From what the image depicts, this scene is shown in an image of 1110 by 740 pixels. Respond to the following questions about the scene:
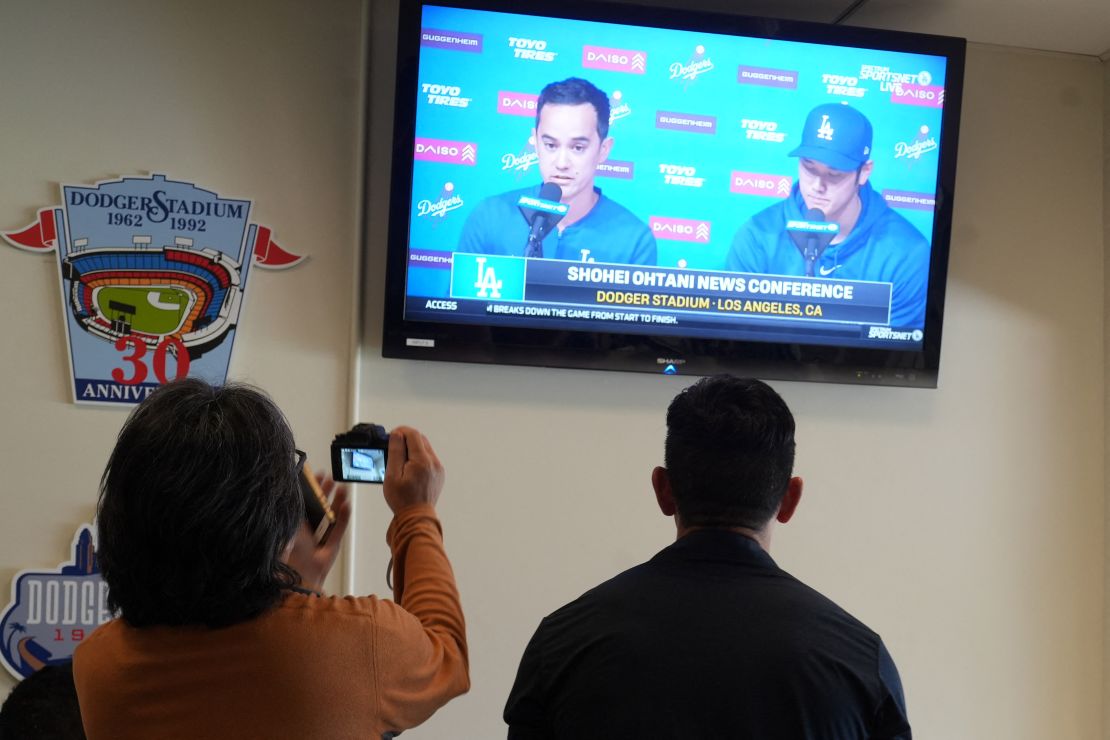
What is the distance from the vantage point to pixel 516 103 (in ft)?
9.37

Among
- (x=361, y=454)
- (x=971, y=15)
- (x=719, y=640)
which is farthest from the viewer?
(x=971, y=15)

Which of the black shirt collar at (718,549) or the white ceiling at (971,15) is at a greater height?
the white ceiling at (971,15)

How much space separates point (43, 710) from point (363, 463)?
585 mm

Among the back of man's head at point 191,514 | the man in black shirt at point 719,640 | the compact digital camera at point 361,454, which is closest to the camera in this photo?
the back of man's head at point 191,514

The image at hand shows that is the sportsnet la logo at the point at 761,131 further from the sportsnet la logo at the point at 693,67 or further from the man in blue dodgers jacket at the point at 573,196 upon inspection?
the man in blue dodgers jacket at the point at 573,196

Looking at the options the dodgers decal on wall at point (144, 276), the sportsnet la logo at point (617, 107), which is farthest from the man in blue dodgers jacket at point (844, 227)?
the dodgers decal on wall at point (144, 276)

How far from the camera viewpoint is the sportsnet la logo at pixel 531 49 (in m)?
Answer: 2.85

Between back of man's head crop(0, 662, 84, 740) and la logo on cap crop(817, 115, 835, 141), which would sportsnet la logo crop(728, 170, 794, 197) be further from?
back of man's head crop(0, 662, 84, 740)

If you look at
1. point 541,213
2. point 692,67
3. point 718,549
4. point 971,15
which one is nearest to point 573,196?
point 541,213

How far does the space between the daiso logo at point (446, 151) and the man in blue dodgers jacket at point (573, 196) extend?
13 centimetres

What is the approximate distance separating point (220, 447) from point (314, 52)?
1.95m

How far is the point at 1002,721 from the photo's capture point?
10.4 ft

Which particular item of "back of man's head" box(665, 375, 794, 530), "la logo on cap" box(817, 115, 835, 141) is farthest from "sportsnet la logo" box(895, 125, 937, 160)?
"back of man's head" box(665, 375, 794, 530)

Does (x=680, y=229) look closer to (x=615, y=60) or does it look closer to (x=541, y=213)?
(x=541, y=213)
